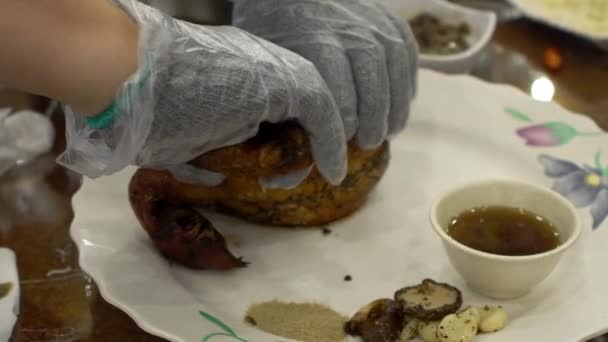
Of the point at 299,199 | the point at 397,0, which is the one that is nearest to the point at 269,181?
the point at 299,199

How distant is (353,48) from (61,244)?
594 millimetres

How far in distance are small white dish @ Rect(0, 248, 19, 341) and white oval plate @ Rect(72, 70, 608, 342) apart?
0.12 metres

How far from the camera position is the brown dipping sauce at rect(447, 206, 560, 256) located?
114cm

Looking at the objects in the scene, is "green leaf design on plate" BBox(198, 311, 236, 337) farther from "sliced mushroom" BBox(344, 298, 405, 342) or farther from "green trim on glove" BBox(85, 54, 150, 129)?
"green trim on glove" BBox(85, 54, 150, 129)

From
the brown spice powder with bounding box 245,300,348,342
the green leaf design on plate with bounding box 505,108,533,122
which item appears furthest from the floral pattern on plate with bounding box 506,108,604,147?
the brown spice powder with bounding box 245,300,348,342

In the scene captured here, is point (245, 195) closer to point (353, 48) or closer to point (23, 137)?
point (353, 48)

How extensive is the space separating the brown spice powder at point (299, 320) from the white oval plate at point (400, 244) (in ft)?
0.06

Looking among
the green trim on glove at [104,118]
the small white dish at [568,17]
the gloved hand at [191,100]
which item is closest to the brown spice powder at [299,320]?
the gloved hand at [191,100]

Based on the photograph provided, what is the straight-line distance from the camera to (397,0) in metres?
1.89

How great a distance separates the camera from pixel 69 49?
0.84 metres

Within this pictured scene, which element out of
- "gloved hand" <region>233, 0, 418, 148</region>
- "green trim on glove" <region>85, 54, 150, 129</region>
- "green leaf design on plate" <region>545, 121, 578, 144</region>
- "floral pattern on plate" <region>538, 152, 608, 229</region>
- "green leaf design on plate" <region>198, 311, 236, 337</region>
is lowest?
"green leaf design on plate" <region>198, 311, 236, 337</region>

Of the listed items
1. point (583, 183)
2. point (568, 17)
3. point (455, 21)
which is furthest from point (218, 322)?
point (568, 17)

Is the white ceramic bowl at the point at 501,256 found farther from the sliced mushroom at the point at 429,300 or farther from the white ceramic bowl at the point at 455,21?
the white ceramic bowl at the point at 455,21

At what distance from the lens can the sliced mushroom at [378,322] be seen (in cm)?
106
